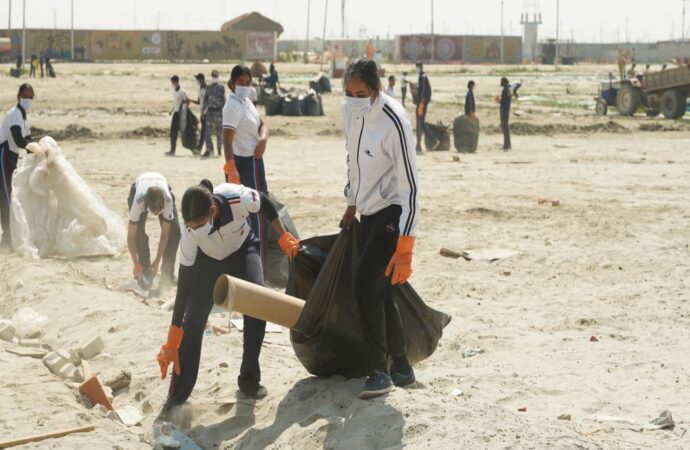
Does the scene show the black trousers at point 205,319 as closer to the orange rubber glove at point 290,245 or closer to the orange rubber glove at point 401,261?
the orange rubber glove at point 290,245

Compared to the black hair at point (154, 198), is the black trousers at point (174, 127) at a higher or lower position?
higher

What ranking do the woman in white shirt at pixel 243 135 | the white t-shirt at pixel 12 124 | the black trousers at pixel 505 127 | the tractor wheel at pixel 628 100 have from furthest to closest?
the tractor wheel at pixel 628 100 → the black trousers at pixel 505 127 → the white t-shirt at pixel 12 124 → the woman in white shirt at pixel 243 135

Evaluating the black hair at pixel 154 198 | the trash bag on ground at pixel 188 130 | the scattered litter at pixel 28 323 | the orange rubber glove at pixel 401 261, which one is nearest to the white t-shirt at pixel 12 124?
the black hair at pixel 154 198

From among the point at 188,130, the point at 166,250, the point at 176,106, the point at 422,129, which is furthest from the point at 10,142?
the point at 422,129

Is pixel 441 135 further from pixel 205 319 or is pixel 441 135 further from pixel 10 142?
pixel 205 319

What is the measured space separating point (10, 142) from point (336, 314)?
6.02m

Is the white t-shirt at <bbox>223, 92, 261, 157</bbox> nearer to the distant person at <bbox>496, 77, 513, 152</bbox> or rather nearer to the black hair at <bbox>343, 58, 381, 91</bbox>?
the black hair at <bbox>343, 58, 381, 91</bbox>

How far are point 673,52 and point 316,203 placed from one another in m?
87.9

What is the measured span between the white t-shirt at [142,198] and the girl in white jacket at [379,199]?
11.2 ft

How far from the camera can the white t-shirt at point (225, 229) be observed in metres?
6.04

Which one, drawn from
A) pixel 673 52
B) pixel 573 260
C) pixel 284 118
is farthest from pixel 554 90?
pixel 673 52

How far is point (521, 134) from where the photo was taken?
25078 mm

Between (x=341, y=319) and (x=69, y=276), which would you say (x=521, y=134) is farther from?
(x=341, y=319)

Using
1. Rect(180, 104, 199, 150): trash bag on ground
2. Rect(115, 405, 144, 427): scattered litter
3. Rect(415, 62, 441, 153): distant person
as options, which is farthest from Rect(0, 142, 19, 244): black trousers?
Rect(415, 62, 441, 153): distant person
